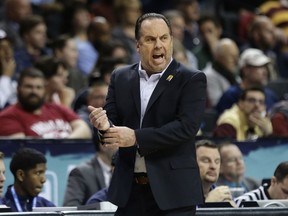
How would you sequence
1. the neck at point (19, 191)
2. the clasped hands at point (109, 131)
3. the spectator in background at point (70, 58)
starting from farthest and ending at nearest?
the spectator in background at point (70, 58), the neck at point (19, 191), the clasped hands at point (109, 131)

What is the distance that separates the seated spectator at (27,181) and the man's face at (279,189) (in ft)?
5.98

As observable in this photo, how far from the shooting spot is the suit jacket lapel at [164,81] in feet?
18.8

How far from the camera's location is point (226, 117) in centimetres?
1072

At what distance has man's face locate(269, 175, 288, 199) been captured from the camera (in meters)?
8.06

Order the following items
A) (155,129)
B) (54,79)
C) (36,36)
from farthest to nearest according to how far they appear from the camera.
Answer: (36,36) < (54,79) < (155,129)

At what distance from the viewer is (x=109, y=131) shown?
18.2 feet

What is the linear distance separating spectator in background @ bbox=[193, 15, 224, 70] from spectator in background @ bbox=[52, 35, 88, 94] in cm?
216

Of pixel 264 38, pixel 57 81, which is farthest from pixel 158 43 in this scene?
pixel 264 38

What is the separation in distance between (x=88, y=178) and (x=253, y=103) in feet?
8.12

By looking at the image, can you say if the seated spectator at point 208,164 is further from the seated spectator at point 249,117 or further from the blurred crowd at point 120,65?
the seated spectator at point 249,117

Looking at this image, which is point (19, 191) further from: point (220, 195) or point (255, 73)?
point (255, 73)

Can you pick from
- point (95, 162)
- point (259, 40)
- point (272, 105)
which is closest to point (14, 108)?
point (95, 162)

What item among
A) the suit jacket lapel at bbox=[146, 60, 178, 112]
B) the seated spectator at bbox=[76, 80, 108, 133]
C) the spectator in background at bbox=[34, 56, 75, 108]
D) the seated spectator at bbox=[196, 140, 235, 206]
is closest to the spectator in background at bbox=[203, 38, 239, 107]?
the spectator in background at bbox=[34, 56, 75, 108]

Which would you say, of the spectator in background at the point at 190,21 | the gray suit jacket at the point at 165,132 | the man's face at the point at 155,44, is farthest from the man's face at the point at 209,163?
the spectator in background at the point at 190,21
